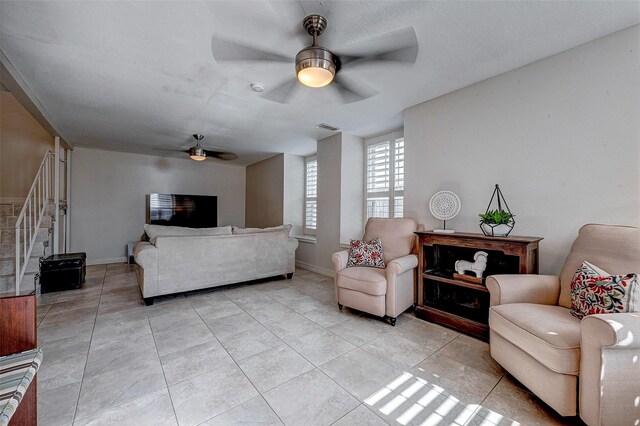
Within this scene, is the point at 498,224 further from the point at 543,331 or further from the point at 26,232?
the point at 26,232

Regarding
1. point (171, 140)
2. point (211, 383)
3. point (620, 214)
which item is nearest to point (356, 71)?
point (620, 214)

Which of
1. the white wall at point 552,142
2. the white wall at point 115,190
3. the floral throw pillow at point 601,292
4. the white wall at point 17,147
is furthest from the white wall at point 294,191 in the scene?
the floral throw pillow at point 601,292

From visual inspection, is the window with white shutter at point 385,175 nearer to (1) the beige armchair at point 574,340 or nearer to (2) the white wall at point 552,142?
(2) the white wall at point 552,142

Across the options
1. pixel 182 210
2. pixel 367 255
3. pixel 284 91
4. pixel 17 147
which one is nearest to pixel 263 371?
pixel 367 255

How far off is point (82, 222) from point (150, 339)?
4.66m

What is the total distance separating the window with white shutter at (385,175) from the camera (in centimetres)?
405

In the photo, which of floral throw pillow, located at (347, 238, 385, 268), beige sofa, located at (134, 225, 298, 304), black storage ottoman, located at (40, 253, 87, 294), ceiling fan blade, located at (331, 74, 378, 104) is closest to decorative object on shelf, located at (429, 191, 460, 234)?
floral throw pillow, located at (347, 238, 385, 268)

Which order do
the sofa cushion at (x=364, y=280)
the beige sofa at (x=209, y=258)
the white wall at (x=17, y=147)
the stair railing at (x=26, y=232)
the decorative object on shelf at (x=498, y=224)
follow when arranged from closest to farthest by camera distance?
the decorative object on shelf at (x=498, y=224) → the sofa cushion at (x=364, y=280) → the stair railing at (x=26, y=232) → the beige sofa at (x=209, y=258) → the white wall at (x=17, y=147)

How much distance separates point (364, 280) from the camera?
267 cm

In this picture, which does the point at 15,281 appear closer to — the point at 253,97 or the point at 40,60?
the point at 40,60

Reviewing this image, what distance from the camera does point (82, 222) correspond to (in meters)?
5.33

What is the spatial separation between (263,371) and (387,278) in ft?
4.64

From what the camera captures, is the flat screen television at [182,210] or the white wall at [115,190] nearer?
the white wall at [115,190]

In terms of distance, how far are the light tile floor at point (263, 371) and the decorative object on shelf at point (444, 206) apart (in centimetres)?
114
